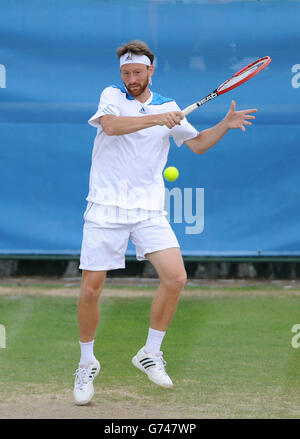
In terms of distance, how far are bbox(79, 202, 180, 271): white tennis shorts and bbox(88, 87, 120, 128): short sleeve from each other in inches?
16.1

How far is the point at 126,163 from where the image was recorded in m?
4.82

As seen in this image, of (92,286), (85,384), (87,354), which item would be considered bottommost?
(85,384)

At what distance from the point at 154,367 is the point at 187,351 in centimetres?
109

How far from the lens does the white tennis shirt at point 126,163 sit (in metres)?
4.81

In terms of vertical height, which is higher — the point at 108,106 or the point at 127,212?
the point at 108,106

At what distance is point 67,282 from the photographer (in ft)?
26.4

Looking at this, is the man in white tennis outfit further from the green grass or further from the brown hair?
the green grass

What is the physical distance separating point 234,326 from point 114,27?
8.47ft

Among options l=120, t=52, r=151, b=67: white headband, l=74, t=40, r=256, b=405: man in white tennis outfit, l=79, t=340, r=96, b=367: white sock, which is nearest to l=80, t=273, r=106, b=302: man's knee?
l=74, t=40, r=256, b=405: man in white tennis outfit

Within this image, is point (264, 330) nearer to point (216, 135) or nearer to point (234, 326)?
point (234, 326)

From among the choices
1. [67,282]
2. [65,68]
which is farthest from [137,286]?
[65,68]

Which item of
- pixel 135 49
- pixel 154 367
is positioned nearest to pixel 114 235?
pixel 154 367

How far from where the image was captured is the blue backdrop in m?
7.68

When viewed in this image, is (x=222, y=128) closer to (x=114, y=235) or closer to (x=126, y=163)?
(x=126, y=163)
